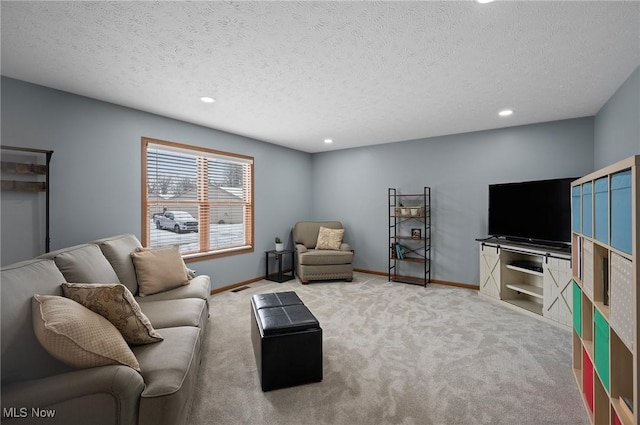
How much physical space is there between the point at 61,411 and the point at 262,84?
2.59m

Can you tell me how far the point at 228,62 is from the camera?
231 cm

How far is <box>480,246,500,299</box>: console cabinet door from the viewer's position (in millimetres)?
3873

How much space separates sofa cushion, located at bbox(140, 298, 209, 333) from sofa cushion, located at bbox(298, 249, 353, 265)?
2.45 metres

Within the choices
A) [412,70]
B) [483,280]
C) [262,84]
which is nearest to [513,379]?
[483,280]

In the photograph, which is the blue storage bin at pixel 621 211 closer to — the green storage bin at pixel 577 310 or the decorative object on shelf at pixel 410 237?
the green storage bin at pixel 577 310

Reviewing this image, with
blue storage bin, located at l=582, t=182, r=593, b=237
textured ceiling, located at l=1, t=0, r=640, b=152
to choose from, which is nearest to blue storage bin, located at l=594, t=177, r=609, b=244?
blue storage bin, located at l=582, t=182, r=593, b=237

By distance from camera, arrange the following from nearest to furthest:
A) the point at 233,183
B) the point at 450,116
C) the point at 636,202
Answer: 1. the point at 636,202
2. the point at 450,116
3. the point at 233,183

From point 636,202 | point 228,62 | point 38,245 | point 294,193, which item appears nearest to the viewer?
point 636,202

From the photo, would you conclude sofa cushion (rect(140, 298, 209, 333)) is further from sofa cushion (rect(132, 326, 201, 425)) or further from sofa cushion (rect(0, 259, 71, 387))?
sofa cushion (rect(0, 259, 71, 387))

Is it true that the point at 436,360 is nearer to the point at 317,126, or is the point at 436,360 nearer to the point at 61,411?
the point at 61,411

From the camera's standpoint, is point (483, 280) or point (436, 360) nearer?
point (436, 360)

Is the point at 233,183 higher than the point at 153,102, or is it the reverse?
the point at 153,102

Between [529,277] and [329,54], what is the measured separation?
385 centimetres

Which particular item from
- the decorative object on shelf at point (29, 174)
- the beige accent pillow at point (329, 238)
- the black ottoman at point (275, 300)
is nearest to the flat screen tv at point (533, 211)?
the beige accent pillow at point (329, 238)
